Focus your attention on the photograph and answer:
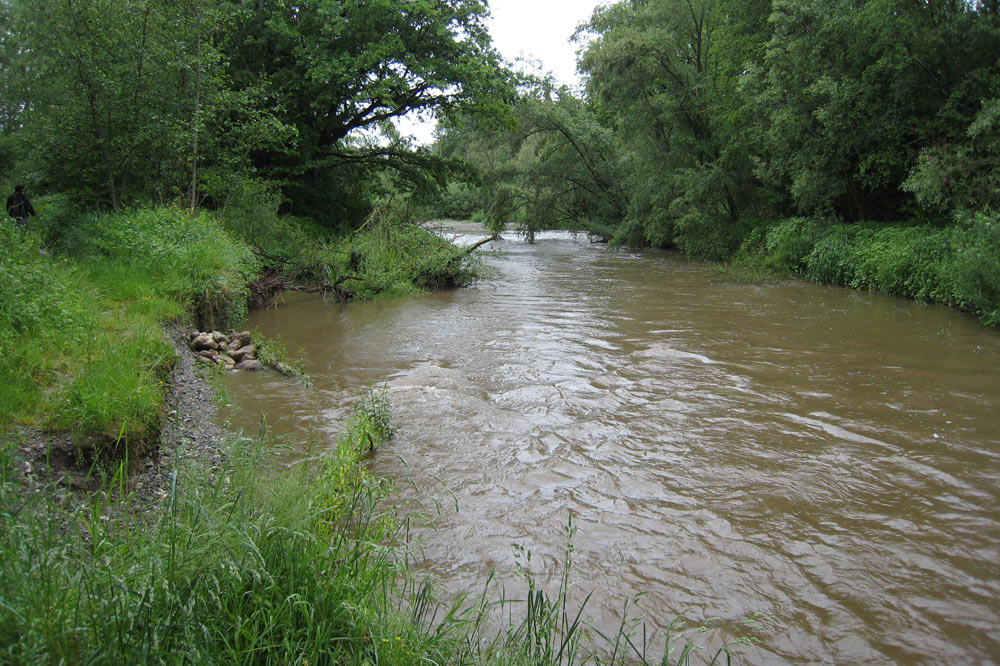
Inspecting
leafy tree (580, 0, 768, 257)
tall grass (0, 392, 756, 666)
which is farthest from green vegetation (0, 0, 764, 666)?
leafy tree (580, 0, 768, 257)

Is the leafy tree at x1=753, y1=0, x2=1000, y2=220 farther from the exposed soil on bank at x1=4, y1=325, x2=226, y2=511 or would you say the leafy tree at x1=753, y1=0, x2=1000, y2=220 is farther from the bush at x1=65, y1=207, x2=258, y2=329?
the exposed soil on bank at x1=4, y1=325, x2=226, y2=511

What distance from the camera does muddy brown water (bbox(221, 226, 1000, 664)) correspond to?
13.6ft

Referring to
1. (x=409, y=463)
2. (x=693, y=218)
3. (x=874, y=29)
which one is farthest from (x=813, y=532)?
(x=693, y=218)

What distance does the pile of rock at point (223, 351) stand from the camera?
8883 mm

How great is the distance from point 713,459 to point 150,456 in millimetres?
4993

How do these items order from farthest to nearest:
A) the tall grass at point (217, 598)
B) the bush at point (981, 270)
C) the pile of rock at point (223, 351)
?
the bush at point (981, 270) → the pile of rock at point (223, 351) → the tall grass at point (217, 598)

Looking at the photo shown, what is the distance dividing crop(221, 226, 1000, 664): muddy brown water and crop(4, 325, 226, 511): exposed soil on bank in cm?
52

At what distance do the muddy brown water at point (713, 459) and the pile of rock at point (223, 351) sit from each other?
50 cm

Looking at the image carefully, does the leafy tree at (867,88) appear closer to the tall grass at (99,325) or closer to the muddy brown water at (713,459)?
the muddy brown water at (713,459)

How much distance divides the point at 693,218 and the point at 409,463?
65.8 ft

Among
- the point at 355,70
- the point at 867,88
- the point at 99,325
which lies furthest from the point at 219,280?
the point at 867,88

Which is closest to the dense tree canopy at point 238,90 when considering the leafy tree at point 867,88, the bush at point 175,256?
the bush at point 175,256

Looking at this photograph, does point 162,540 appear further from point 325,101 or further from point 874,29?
point 325,101

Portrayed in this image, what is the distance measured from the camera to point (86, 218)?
12445 millimetres
